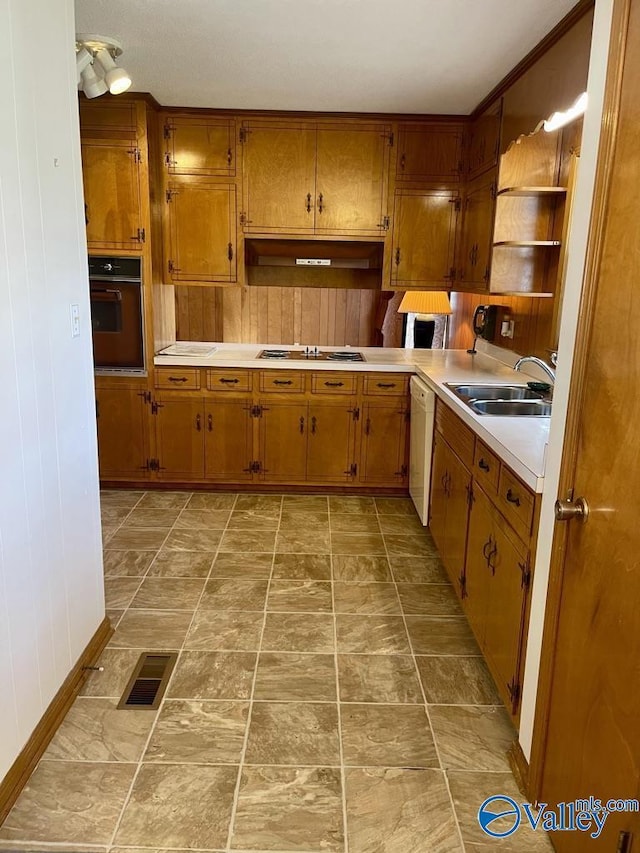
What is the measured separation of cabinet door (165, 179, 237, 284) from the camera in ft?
13.8

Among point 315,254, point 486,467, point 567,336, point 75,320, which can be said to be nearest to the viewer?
point 567,336

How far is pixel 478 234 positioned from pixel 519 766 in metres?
2.98

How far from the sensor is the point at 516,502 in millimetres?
2023

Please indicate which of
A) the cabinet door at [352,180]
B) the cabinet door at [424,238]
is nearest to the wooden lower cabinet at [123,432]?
the cabinet door at [352,180]

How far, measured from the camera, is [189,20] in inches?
108

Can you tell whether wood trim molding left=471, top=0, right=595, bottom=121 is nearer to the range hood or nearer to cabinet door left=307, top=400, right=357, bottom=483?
the range hood

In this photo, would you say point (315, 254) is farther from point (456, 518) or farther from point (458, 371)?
point (456, 518)

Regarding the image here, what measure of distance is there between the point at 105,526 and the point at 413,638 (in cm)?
205

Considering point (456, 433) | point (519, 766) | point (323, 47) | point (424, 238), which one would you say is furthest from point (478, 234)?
point (519, 766)

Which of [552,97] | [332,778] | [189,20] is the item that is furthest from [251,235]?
[332,778]

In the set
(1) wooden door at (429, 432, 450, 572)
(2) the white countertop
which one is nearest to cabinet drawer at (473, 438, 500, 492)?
(2) the white countertop

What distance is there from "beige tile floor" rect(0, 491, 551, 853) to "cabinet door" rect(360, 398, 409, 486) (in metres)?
0.86

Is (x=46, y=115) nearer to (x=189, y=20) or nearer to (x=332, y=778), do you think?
(x=189, y=20)

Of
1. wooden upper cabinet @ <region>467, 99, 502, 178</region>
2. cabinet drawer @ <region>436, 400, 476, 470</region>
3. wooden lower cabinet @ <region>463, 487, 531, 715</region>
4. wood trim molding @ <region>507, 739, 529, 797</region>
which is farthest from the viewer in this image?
wooden upper cabinet @ <region>467, 99, 502, 178</region>
